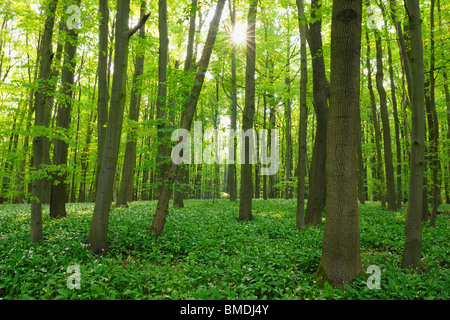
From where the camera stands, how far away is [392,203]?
560 inches

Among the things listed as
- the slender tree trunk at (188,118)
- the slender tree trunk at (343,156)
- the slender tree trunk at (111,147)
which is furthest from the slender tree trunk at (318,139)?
the slender tree trunk at (111,147)

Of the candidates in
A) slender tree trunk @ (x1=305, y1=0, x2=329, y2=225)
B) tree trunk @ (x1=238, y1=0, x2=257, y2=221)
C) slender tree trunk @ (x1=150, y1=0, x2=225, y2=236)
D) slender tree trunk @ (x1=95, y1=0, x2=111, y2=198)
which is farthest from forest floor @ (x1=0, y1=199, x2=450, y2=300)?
slender tree trunk @ (x1=95, y1=0, x2=111, y2=198)

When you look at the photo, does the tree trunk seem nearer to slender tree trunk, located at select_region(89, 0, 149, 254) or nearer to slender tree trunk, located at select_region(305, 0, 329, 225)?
slender tree trunk, located at select_region(305, 0, 329, 225)

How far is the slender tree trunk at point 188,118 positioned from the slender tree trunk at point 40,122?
9.16ft

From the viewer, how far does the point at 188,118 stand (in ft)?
24.9

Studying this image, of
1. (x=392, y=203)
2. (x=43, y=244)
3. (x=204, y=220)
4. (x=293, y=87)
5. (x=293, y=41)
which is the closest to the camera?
(x=43, y=244)

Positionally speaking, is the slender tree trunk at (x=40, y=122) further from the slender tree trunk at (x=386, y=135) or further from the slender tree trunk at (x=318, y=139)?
the slender tree trunk at (x=386, y=135)

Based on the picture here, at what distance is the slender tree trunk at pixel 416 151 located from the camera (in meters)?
4.78

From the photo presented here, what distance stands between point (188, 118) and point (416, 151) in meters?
5.72

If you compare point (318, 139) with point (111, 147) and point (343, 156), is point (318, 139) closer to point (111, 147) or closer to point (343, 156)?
point (343, 156)

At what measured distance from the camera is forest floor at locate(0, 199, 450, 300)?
379 centimetres

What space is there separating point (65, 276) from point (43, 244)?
2267 mm
